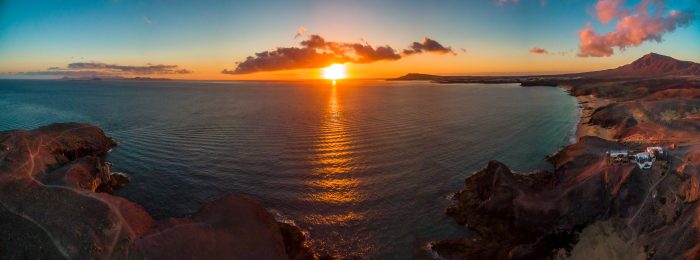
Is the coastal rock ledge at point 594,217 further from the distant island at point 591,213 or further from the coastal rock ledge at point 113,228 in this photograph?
the coastal rock ledge at point 113,228

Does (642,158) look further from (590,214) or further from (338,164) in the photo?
(338,164)

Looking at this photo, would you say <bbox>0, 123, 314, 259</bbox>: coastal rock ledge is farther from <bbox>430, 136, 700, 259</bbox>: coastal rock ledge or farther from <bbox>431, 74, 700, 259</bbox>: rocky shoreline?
<bbox>431, 74, 700, 259</bbox>: rocky shoreline

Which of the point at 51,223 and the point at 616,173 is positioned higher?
the point at 616,173

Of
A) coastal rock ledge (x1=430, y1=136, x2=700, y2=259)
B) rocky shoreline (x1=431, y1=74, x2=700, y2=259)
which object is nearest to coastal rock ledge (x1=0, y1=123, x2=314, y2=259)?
coastal rock ledge (x1=430, y1=136, x2=700, y2=259)

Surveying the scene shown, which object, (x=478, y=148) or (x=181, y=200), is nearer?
(x=181, y=200)

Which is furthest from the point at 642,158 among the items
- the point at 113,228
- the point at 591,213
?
the point at 113,228

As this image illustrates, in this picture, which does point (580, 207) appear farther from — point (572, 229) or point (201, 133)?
point (201, 133)

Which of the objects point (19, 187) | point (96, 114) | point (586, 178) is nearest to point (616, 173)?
point (586, 178)
